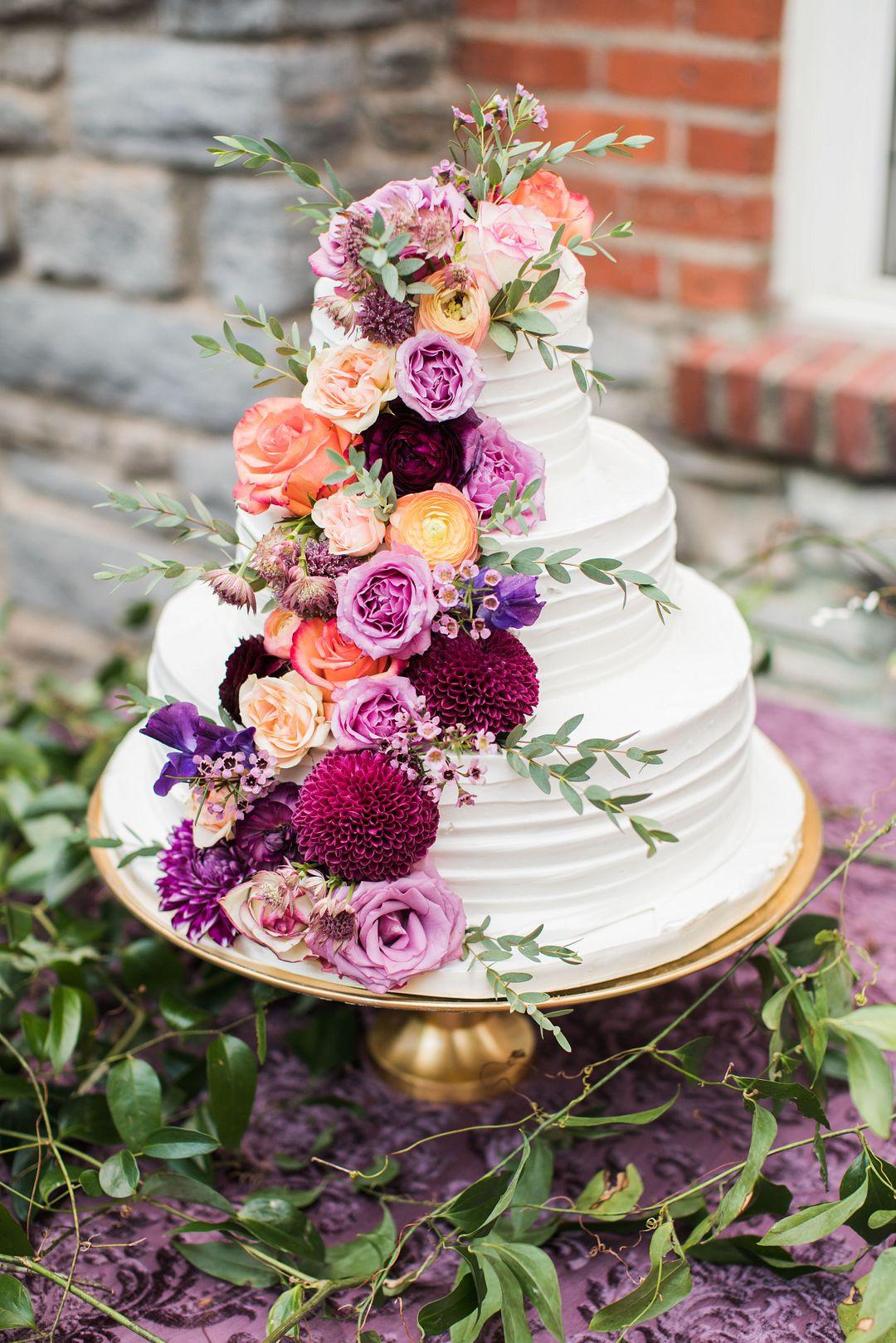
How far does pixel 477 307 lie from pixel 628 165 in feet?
3.84

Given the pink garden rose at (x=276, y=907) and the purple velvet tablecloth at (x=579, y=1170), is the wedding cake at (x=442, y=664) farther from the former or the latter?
the purple velvet tablecloth at (x=579, y=1170)

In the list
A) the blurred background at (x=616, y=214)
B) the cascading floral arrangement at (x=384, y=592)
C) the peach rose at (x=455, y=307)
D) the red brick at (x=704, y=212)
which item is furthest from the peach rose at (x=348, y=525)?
the red brick at (x=704, y=212)

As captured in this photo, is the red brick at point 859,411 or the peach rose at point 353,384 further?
the red brick at point 859,411

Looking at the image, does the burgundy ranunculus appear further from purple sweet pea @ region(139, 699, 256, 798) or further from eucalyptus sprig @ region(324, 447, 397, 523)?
purple sweet pea @ region(139, 699, 256, 798)

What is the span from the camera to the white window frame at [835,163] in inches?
70.1

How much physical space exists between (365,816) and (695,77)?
137 cm

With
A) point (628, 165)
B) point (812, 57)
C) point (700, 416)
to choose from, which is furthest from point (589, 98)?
point (700, 416)

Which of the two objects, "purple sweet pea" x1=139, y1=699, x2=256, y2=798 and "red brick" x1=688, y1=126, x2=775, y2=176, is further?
"red brick" x1=688, y1=126, x2=775, y2=176

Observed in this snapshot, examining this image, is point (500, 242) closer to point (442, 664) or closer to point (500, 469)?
point (500, 469)

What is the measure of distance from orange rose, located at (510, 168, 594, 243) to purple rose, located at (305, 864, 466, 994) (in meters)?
0.43

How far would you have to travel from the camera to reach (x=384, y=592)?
31.4 inches

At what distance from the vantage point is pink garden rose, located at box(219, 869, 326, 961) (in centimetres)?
81

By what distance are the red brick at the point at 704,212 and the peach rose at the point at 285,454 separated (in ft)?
3.85

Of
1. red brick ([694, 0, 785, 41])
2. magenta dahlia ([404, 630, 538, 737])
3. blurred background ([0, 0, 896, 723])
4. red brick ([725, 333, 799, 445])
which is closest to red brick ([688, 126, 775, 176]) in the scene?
blurred background ([0, 0, 896, 723])
